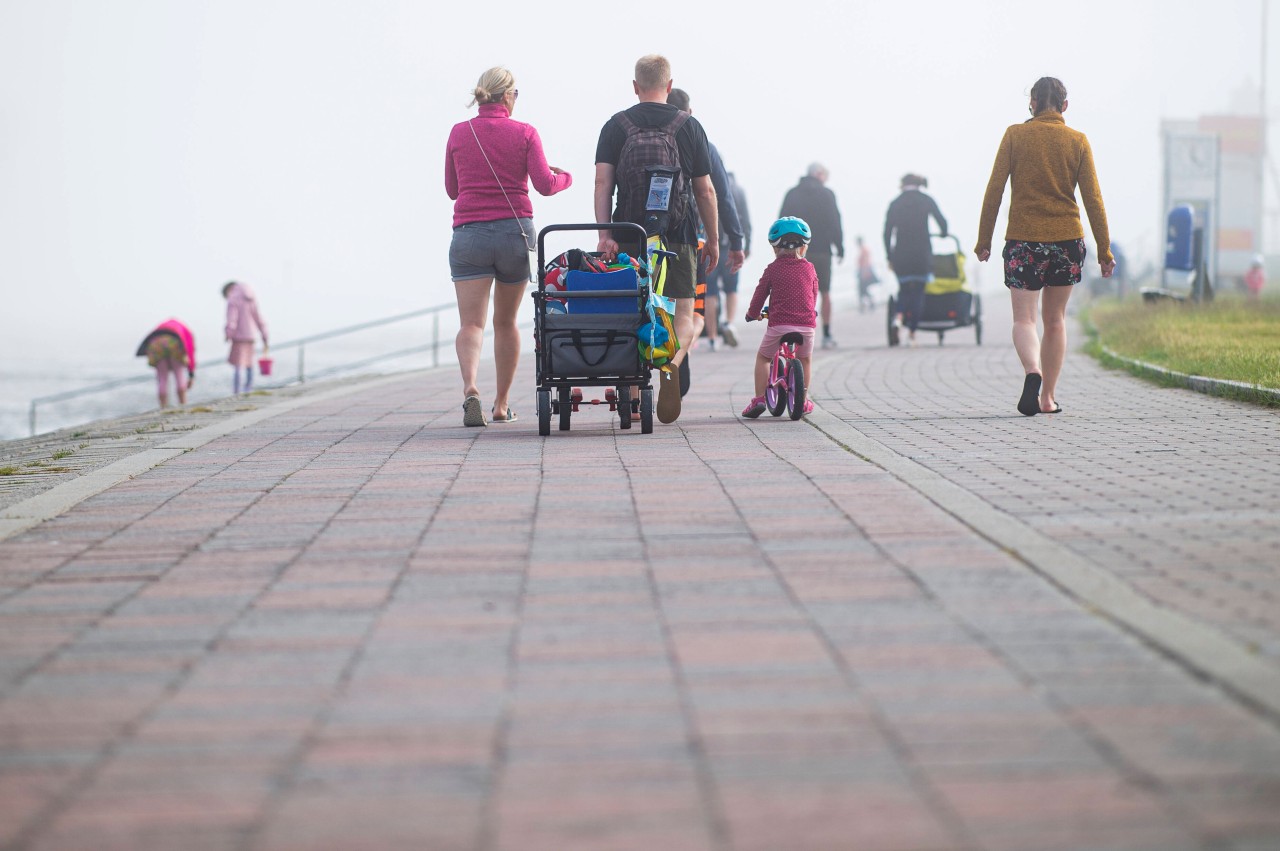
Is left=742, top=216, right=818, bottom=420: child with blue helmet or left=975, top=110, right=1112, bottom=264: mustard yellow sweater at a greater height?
left=975, top=110, right=1112, bottom=264: mustard yellow sweater

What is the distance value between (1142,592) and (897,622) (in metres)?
0.75

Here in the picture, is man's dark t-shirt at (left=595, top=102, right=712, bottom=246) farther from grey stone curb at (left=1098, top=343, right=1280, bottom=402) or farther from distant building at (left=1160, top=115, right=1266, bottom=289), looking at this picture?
distant building at (left=1160, top=115, right=1266, bottom=289)

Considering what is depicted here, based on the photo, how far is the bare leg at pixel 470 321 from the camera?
369 inches

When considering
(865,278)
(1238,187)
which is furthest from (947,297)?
(1238,187)

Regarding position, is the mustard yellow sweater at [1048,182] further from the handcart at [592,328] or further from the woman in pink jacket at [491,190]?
the woman in pink jacket at [491,190]

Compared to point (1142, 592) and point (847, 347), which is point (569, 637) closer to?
point (1142, 592)

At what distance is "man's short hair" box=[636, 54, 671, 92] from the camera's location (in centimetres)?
927

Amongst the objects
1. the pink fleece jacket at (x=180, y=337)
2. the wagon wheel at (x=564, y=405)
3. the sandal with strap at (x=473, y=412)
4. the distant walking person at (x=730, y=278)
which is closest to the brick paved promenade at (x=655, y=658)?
the wagon wheel at (x=564, y=405)

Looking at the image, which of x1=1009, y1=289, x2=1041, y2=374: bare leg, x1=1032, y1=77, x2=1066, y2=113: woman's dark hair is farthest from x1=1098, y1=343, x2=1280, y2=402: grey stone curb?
x1=1032, y1=77, x2=1066, y2=113: woman's dark hair

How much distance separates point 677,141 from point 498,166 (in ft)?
3.27

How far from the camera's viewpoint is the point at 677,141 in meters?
9.30

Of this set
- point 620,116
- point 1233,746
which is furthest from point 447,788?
point 620,116

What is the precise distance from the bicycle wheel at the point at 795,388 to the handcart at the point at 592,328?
1.07m

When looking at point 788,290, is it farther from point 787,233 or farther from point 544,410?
point 544,410
